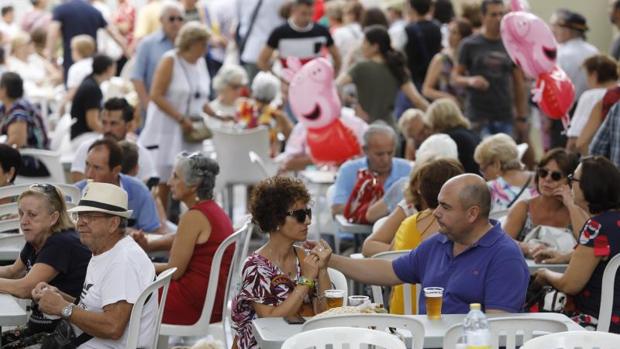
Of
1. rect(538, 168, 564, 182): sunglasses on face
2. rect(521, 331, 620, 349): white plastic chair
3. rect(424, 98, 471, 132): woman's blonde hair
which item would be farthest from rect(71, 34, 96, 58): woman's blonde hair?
rect(521, 331, 620, 349): white plastic chair

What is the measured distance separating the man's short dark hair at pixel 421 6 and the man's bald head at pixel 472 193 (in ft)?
22.3

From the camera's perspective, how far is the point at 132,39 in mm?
15570

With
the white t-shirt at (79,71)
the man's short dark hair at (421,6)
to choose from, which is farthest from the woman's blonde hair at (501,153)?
the white t-shirt at (79,71)

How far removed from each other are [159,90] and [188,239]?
146 inches

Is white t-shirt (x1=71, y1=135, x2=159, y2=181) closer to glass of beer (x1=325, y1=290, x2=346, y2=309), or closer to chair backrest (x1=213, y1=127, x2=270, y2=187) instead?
chair backrest (x1=213, y1=127, x2=270, y2=187)

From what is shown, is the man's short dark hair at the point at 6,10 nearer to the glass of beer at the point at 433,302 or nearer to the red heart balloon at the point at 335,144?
the red heart balloon at the point at 335,144

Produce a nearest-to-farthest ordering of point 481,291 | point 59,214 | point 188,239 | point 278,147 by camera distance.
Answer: point 481,291 → point 59,214 → point 188,239 → point 278,147

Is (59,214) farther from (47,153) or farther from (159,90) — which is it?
(159,90)

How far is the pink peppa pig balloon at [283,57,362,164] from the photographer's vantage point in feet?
29.9

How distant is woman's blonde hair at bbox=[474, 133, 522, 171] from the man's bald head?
95.4 inches

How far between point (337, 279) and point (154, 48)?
5.62m

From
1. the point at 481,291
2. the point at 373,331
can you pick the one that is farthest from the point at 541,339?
the point at 481,291

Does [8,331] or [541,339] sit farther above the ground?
[541,339]

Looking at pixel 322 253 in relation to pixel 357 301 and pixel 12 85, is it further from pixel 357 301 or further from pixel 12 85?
pixel 12 85
